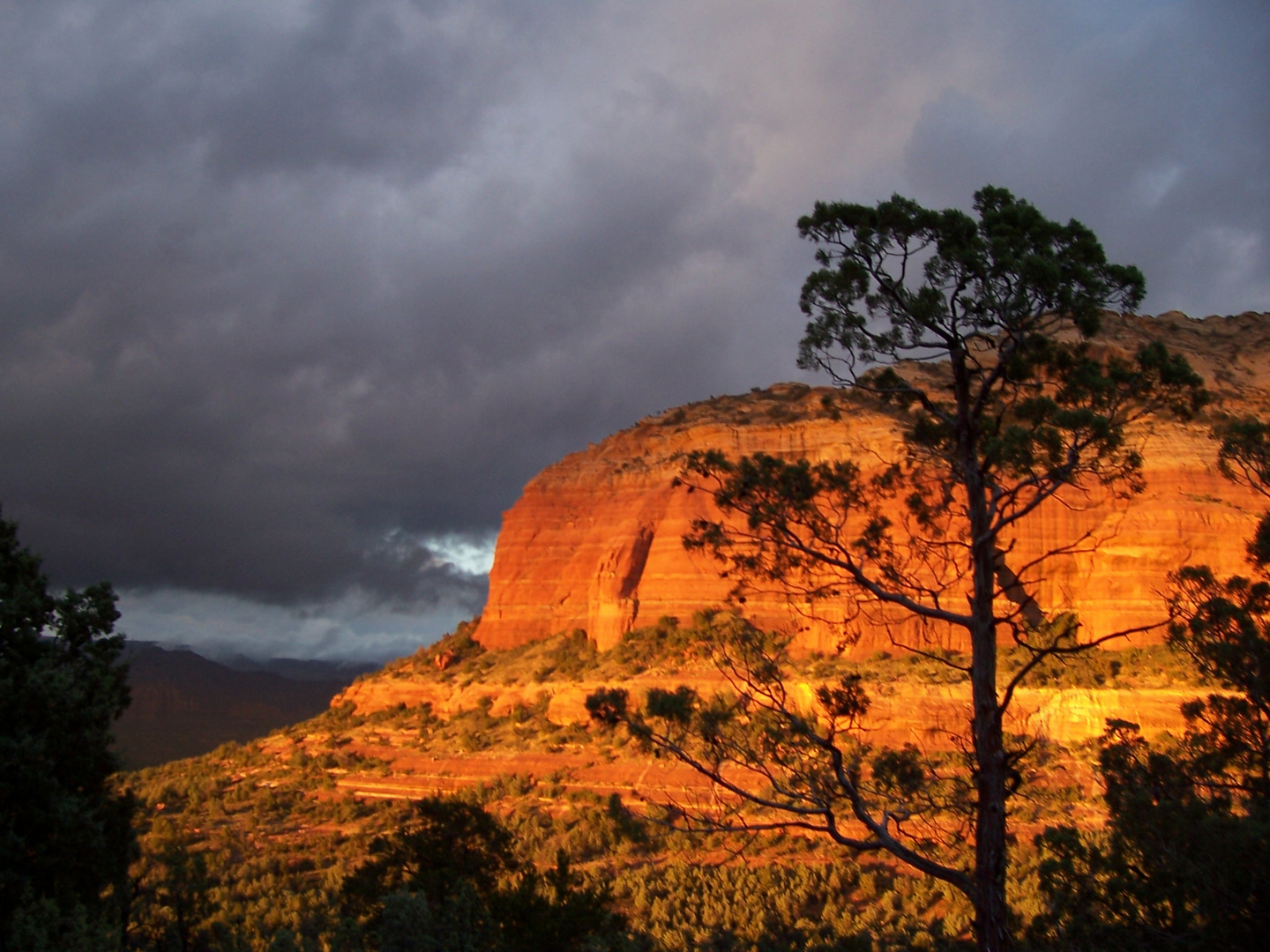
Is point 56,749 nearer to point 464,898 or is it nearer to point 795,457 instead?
point 464,898

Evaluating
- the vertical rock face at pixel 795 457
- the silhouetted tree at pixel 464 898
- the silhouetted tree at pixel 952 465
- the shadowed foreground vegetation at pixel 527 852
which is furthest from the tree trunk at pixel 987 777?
the vertical rock face at pixel 795 457

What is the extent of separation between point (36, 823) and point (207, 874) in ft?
58.4

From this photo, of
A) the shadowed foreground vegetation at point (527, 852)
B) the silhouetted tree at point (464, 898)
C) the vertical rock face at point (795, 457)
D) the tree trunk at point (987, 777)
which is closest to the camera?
the tree trunk at point (987, 777)

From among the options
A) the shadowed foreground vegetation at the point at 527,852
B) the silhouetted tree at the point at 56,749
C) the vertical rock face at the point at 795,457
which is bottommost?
the shadowed foreground vegetation at the point at 527,852

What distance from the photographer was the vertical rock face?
37062mm

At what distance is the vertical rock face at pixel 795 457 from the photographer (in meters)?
37.1

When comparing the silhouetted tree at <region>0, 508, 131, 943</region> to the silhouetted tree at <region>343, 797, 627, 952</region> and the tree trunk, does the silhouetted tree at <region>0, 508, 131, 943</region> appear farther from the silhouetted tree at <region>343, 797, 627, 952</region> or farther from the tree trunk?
the tree trunk

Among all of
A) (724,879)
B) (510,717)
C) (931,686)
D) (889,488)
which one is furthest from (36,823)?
(510,717)

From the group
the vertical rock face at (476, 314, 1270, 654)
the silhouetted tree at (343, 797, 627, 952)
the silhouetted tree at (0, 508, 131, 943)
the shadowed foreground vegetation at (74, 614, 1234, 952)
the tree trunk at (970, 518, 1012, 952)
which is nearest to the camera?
the tree trunk at (970, 518, 1012, 952)

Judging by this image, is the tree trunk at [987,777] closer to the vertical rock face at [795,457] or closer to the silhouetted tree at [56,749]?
the silhouetted tree at [56,749]

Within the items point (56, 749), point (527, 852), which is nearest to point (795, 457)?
point (527, 852)

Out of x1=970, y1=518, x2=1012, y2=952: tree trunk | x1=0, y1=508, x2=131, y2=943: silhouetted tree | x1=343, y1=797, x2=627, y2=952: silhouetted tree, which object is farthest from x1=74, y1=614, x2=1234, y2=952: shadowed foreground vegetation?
x1=970, y1=518, x2=1012, y2=952: tree trunk

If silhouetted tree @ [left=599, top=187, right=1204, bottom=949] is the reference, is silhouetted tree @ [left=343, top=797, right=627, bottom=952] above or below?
below

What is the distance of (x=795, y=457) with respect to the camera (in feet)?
162
